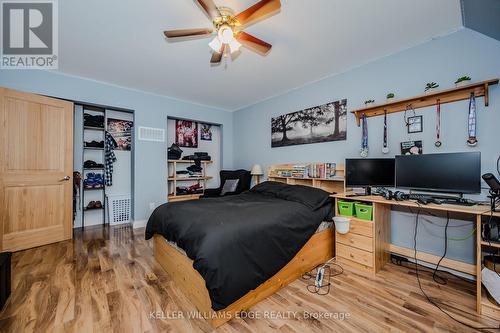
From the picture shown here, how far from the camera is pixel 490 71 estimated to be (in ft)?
6.38

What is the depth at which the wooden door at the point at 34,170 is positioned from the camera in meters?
2.64

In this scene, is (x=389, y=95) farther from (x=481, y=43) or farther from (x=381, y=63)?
Answer: (x=481, y=43)

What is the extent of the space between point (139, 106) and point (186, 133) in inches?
43.0

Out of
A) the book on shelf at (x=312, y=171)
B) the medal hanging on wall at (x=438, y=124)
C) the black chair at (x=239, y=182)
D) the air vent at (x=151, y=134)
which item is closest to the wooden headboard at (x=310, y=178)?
the book on shelf at (x=312, y=171)

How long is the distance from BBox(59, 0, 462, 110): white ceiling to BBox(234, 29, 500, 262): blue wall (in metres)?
0.18

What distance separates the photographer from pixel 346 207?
7.81 feet

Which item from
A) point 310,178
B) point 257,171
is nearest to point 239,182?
point 257,171

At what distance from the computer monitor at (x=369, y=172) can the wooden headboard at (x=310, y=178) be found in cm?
37

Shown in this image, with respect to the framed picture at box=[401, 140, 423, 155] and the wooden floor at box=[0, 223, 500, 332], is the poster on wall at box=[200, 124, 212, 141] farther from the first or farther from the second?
the framed picture at box=[401, 140, 423, 155]

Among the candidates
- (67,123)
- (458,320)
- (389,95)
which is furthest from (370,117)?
(67,123)

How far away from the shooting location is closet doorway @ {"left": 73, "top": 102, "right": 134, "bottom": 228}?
12.1 ft

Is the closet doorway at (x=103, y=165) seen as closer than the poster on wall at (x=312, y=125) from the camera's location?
No

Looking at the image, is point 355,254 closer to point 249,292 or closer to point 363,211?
point 363,211

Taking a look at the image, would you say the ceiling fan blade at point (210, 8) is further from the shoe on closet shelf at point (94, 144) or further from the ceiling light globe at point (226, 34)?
the shoe on closet shelf at point (94, 144)
